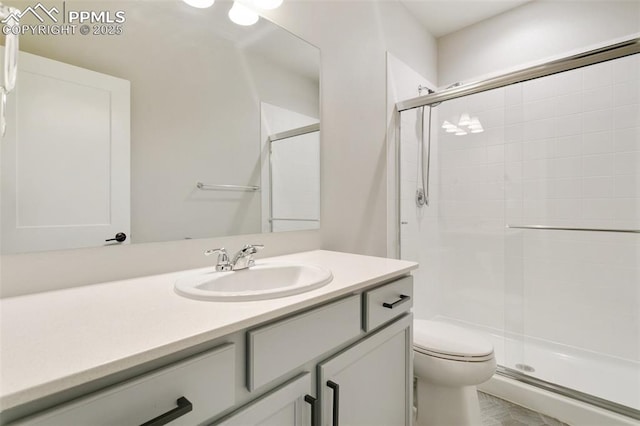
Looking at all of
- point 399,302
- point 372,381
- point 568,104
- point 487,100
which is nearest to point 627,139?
point 568,104

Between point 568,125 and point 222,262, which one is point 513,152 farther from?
point 222,262

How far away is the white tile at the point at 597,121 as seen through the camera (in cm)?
199

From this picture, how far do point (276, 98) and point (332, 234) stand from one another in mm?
733

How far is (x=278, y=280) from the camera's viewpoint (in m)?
1.15

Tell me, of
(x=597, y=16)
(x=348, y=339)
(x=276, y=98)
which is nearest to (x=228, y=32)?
(x=276, y=98)

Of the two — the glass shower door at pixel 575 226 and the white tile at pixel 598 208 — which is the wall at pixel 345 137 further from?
the white tile at pixel 598 208

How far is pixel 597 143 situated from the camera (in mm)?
2018

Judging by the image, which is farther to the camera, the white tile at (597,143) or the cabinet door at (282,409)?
the white tile at (597,143)

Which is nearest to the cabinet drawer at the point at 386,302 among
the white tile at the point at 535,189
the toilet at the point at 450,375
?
the toilet at the point at 450,375

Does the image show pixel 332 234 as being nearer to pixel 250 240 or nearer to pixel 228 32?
pixel 250 240

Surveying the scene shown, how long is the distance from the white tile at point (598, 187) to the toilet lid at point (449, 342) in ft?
4.35

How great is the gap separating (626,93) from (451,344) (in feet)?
6.31

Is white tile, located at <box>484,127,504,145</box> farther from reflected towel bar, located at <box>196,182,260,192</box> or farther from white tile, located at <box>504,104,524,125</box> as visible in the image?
reflected towel bar, located at <box>196,182,260,192</box>

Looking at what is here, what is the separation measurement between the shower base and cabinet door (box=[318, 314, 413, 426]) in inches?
38.6
